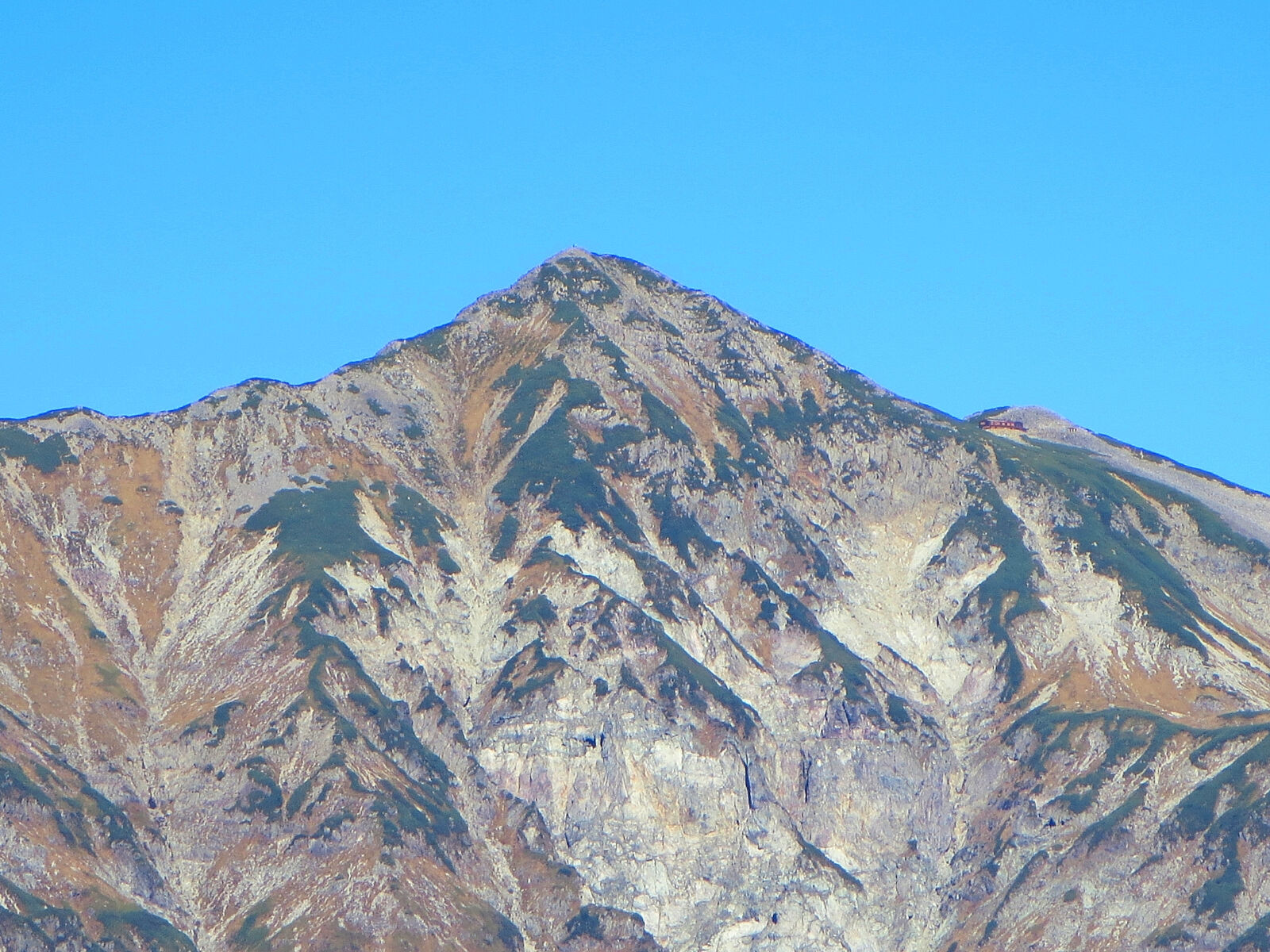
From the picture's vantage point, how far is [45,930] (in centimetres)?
18812

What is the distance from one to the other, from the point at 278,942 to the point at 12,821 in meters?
25.8

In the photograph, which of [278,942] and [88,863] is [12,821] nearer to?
[88,863]

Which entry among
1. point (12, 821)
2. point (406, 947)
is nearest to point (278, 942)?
point (406, 947)

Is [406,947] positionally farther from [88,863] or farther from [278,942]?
[88,863]

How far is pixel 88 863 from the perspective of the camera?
19988 cm

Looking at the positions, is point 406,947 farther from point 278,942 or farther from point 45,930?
point 45,930

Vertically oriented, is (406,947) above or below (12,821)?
below

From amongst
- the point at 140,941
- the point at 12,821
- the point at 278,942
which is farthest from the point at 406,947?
the point at 12,821

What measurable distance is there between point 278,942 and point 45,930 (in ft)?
Result: 67.9

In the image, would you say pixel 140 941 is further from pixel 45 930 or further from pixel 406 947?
pixel 406 947

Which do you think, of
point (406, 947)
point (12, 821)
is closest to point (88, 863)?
point (12, 821)

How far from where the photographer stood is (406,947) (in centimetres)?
19875

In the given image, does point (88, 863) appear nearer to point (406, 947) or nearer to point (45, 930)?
point (45, 930)

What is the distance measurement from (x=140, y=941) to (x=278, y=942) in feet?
40.3
